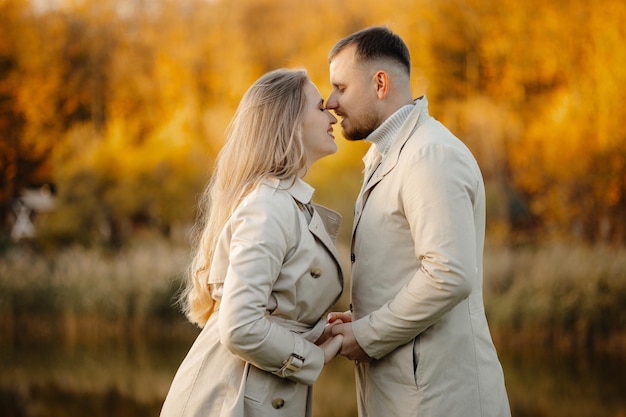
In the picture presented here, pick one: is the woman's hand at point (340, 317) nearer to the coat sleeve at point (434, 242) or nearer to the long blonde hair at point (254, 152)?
the coat sleeve at point (434, 242)

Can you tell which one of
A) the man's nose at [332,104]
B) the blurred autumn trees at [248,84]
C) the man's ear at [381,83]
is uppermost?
the man's ear at [381,83]

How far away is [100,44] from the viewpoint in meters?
10.4

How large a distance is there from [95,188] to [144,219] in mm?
771

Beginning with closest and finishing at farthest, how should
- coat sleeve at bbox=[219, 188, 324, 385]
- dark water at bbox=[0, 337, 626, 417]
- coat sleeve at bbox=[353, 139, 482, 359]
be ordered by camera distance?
coat sleeve at bbox=[219, 188, 324, 385], coat sleeve at bbox=[353, 139, 482, 359], dark water at bbox=[0, 337, 626, 417]

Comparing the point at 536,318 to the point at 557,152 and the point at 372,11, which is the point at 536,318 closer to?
the point at 557,152

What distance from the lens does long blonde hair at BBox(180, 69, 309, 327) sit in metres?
1.98

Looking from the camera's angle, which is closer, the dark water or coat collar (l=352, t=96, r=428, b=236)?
coat collar (l=352, t=96, r=428, b=236)

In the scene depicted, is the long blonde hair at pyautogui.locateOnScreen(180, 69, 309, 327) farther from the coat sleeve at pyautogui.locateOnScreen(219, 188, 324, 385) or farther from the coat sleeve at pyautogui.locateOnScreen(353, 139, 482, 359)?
the coat sleeve at pyautogui.locateOnScreen(353, 139, 482, 359)

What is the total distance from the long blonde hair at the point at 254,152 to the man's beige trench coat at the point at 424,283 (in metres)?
0.29

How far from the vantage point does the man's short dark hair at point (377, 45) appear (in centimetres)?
225

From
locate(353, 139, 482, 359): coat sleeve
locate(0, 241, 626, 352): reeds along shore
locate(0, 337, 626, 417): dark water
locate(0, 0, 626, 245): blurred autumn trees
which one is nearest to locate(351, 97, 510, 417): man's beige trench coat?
locate(353, 139, 482, 359): coat sleeve

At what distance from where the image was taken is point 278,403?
6.38ft

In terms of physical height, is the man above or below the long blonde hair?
below

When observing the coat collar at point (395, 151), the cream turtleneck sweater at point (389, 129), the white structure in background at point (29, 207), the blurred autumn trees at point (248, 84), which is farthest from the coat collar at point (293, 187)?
the white structure in background at point (29, 207)
